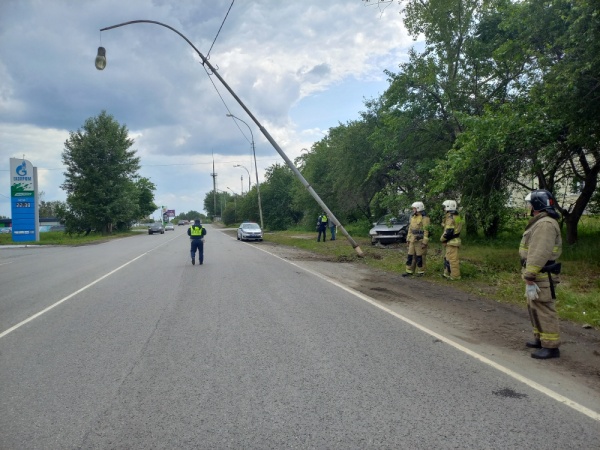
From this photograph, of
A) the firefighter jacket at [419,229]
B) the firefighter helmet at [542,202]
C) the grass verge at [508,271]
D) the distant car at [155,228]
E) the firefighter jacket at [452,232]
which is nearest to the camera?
the firefighter helmet at [542,202]

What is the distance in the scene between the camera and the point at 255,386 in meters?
4.51

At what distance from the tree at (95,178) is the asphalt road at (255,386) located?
48712 millimetres

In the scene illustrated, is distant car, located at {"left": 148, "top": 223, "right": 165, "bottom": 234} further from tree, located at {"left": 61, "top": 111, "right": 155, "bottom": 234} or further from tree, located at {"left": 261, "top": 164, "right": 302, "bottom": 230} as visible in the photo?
tree, located at {"left": 261, "top": 164, "right": 302, "bottom": 230}

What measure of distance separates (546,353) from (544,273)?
2.97ft

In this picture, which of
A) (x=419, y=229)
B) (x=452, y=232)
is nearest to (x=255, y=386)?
(x=452, y=232)

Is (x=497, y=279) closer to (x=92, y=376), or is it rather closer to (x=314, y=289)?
(x=314, y=289)

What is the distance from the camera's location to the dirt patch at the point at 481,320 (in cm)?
521

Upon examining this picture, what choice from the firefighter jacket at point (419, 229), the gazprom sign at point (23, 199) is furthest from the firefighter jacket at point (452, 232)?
the gazprom sign at point (23, 199)

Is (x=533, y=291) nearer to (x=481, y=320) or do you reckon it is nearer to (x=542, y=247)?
(x=542, y=247)

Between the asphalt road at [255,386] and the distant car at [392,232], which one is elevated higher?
the distant car at [392,232]

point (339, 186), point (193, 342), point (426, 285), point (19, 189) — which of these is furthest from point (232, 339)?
point (19, 189)

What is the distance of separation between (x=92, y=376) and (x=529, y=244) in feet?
16.6

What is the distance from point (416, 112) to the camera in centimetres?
2162

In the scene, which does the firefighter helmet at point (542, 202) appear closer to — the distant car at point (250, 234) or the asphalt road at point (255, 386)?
the asphalt road at point (255, 386)
